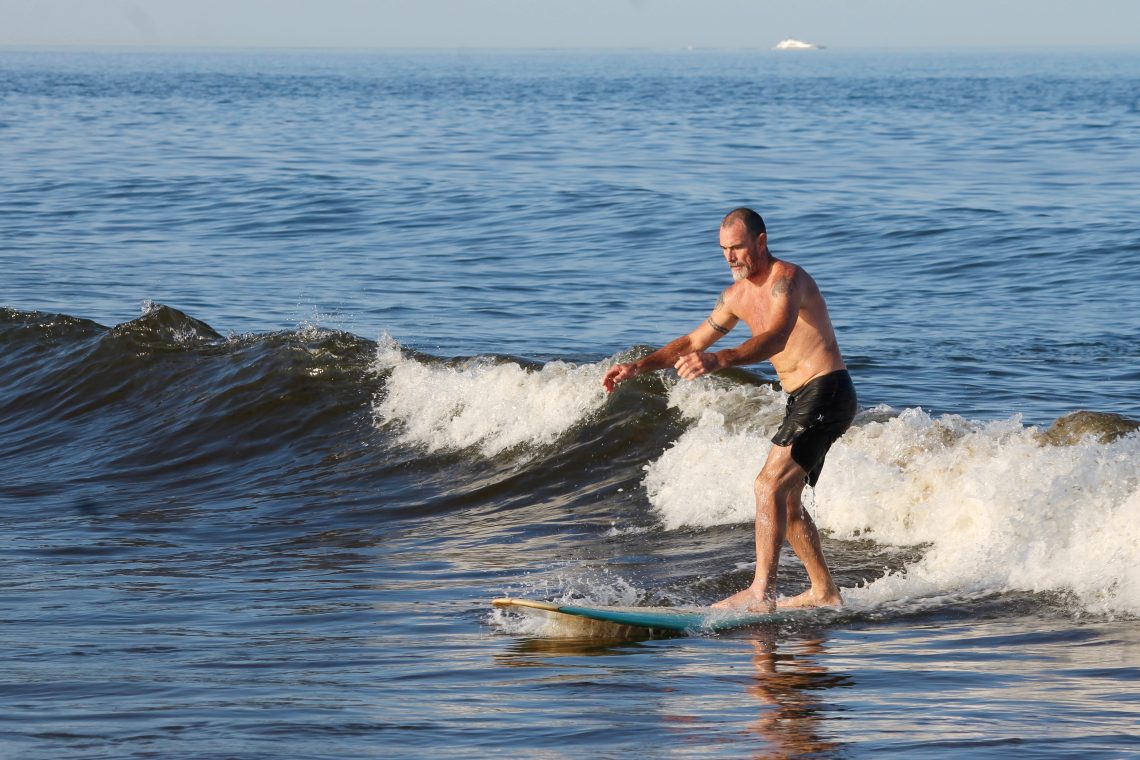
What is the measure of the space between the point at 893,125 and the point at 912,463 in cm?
3436

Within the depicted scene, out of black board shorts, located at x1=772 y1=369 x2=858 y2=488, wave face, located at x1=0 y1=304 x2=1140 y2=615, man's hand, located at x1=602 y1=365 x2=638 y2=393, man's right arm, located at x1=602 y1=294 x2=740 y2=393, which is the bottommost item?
wave face, located at x1=0 y1=304 x2=1140 y2=615

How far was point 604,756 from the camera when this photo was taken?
4.66m

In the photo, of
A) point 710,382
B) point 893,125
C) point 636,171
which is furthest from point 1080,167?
point 710,382

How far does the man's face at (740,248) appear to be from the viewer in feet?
20.3

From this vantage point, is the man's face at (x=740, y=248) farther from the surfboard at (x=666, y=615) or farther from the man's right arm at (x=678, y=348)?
the surfboard at (x=666, y=615)

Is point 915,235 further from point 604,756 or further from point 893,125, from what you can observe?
point 893,125

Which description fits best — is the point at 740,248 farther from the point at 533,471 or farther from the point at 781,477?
the point at 533,471

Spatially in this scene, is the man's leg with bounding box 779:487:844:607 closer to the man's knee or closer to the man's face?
the man's knee

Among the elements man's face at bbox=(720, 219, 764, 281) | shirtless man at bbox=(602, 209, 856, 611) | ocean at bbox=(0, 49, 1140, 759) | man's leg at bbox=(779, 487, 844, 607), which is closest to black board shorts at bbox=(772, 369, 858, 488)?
shirtless man at bbox=(602, 209, 856, 611)

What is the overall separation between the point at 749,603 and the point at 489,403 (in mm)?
5215

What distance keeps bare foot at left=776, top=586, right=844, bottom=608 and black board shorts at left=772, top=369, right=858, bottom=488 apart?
641mm

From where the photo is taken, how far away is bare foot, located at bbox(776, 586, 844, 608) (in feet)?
22.1

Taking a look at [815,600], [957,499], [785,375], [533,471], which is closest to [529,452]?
[533,471]

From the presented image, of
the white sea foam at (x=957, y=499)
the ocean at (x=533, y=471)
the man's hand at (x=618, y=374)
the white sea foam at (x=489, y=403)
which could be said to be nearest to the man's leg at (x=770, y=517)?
the ocean at (x=533, y=471)
